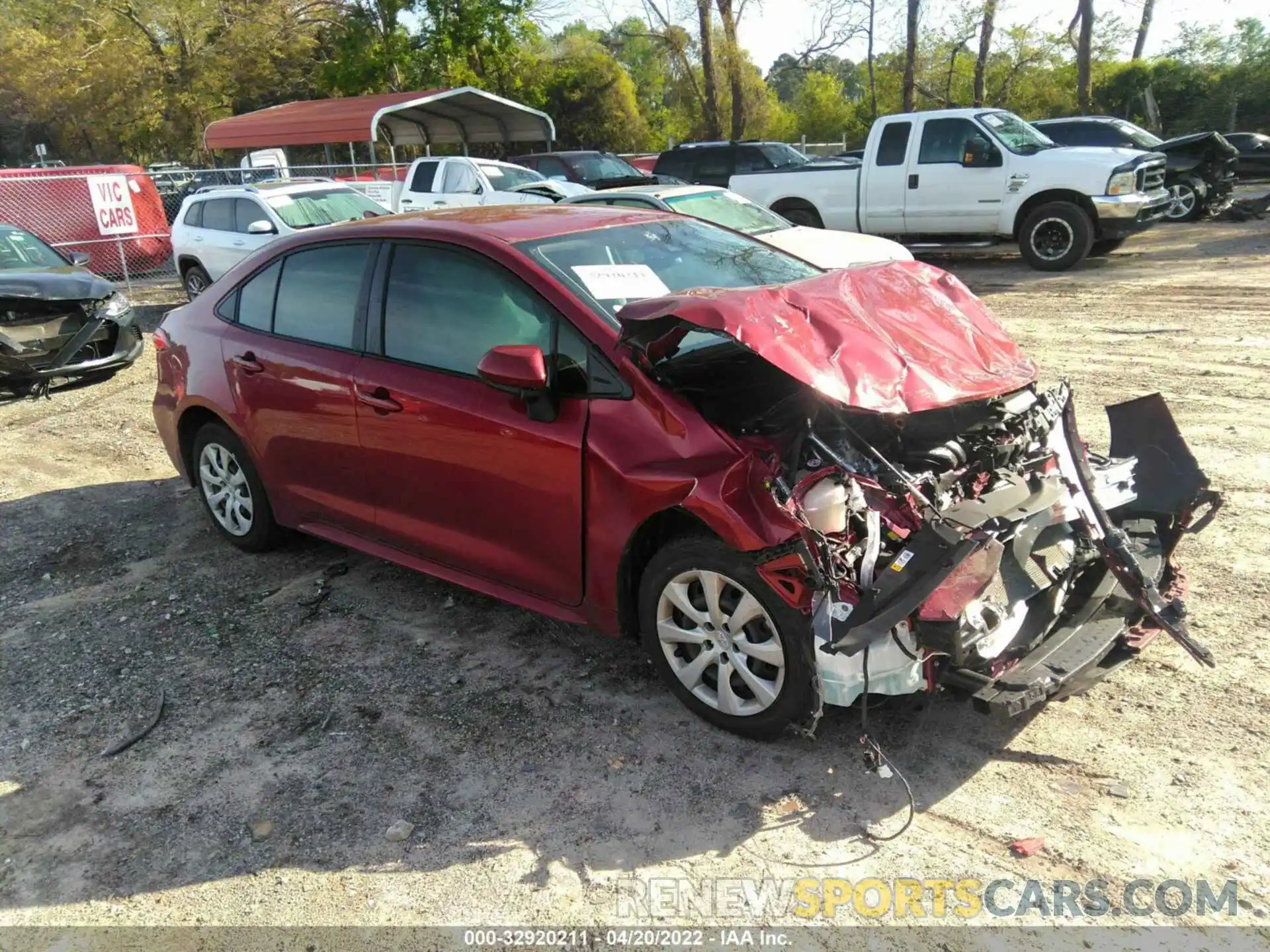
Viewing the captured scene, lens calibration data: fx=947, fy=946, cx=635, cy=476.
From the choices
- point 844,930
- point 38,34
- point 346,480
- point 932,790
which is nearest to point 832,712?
point 932,790

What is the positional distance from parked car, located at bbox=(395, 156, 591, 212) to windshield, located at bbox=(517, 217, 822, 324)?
10.7m

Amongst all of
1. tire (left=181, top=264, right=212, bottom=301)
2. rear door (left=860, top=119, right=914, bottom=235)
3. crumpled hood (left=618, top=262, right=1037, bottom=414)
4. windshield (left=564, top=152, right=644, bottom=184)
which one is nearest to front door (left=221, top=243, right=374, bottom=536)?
crumpled hood (left=618, top=262, right=1037, bottom=414)

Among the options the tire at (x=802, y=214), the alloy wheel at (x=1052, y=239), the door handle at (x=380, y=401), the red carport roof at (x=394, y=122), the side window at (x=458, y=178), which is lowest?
the alloy wheel at (x=1052, y=239)

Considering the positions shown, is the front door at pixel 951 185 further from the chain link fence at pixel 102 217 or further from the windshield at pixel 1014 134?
the chain link fence at pixel 102 217

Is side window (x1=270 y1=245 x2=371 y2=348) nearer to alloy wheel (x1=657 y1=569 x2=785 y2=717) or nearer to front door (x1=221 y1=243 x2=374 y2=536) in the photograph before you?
front door (x1=221 y1=243 x2=374 y2=536)

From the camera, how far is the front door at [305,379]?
14.4 feet

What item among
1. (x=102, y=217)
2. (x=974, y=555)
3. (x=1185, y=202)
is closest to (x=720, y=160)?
(x=1185, y=202)

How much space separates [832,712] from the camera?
3498 mm

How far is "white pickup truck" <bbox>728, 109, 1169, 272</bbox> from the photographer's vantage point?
12.3 metres

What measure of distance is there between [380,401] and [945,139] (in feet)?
37.6

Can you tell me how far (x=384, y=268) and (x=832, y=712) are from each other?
2712 millimetres

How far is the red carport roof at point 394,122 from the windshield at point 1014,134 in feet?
44.6

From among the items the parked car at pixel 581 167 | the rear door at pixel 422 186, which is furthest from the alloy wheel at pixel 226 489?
the parked car at pixel 581 167

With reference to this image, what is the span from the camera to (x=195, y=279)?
44.4 ft
